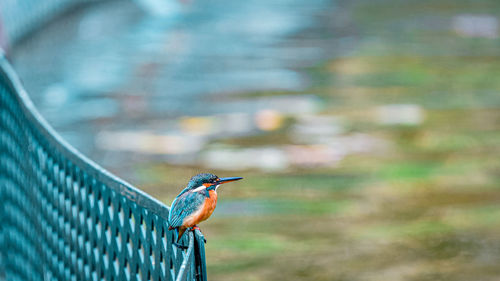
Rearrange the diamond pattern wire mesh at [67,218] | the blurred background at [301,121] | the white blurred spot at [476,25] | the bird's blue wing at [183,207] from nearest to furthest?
the bird's blue wing at [183,207] < the diamond pattern wire mesh at [67,218] < the blurred background at [301,121] < the white blurred spot at [476,25]

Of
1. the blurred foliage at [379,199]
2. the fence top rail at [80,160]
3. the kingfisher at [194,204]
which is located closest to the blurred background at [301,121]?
the blurred foliage at [379,199]

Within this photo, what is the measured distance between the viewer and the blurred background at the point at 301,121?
8242mm

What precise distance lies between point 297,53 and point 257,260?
10.5 meters

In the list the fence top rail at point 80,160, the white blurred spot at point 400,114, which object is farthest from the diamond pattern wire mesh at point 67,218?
the white blurred spot at point 400,114

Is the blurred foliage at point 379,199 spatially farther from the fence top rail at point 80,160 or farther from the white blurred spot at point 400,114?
the fence top rail at point 80,160

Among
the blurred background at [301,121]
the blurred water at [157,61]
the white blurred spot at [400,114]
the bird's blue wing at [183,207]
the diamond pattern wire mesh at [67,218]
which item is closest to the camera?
the bird's blue wing at [183,207]

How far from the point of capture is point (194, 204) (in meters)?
3.57

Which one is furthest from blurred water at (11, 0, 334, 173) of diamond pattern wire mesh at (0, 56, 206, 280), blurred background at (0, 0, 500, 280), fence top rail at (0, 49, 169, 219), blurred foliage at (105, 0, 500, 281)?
fence top rail at (0, 49, 169, 219)

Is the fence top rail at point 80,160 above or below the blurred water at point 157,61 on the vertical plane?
below

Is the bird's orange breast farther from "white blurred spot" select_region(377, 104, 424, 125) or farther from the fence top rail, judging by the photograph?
"white blurred spot" select_region(377, 104, 424, 125)

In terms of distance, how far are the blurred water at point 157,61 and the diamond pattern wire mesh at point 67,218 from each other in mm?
4309

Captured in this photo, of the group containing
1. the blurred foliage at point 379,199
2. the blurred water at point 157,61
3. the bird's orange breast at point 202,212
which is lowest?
the bird's orange breast at point 202,212

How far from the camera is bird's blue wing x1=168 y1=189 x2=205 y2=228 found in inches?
139

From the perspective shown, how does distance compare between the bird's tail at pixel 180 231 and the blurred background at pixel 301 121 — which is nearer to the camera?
the bird's tail at pixel 180 231
